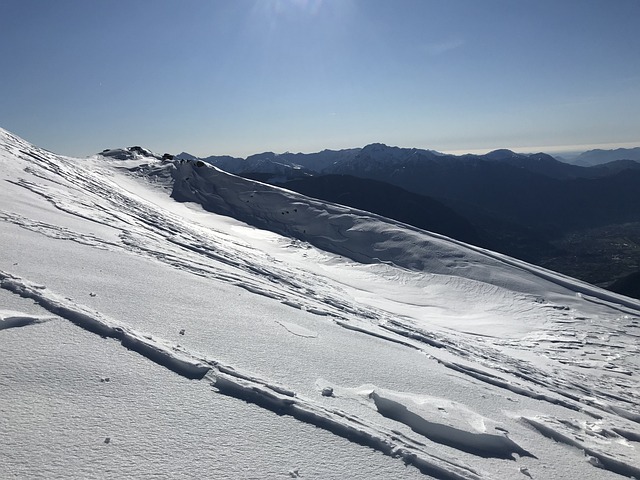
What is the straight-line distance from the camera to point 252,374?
5.42 m

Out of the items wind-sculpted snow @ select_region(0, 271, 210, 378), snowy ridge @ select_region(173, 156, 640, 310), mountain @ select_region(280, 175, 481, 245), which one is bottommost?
wind-sculpted snow @ select_region(0, 271, 210, 378)

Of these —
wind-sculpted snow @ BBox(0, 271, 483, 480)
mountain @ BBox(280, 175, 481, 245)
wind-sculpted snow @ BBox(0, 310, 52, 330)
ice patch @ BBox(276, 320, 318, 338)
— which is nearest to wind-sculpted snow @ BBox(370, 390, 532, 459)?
wind-sculpted snow @ BBox(0, 271, 483, 480)

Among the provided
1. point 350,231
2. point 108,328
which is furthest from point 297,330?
point 350,231

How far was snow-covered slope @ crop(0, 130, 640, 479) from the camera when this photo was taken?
383 cm

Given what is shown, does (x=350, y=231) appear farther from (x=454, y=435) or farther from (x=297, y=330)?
(x=454, y=435)

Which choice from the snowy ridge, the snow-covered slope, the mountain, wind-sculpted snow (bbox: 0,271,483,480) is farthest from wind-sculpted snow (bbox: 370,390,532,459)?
the mountain

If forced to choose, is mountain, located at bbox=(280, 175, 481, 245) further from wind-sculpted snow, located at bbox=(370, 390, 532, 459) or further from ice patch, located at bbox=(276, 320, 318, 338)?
wind-sculpted snow, located at bbox=(370, 390, 532, 459)

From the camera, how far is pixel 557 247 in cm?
19800

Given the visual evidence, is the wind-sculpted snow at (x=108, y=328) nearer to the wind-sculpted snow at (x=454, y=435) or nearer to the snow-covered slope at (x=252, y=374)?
the snow-covered slope at (x=252, y=374)

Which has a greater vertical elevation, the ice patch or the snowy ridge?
the snowy ridge

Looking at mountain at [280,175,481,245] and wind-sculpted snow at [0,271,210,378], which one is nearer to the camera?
wind-sculpted snow at [0,271,210,378]

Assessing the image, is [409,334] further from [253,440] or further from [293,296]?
[253,440]

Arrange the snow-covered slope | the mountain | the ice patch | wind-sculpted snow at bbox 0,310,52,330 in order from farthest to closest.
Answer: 1. the mountain
2. the ice patch
3. wind-sculpted snow at bbox 0,310,52,330
4. the snow-covered slope

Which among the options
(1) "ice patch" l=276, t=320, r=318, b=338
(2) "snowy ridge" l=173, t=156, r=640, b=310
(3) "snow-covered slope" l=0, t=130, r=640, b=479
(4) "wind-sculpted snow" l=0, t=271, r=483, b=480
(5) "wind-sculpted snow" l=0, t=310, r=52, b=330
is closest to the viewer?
(3) "snow-covered slope" l=0, t=130, r=640, b=479
